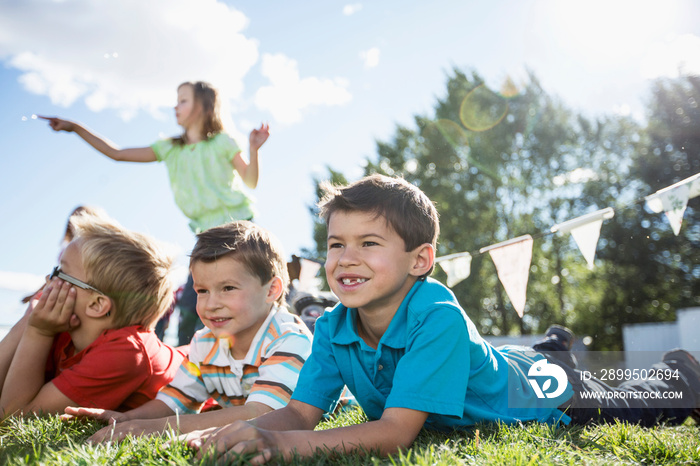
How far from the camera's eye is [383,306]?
2455 millimetres

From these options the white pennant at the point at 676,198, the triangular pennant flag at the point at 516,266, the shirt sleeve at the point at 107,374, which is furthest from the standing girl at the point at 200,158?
the white pennant at the point at 676,198

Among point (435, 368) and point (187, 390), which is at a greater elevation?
point (435, 368)

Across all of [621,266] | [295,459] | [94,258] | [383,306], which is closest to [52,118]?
[94,258]

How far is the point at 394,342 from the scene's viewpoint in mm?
2355

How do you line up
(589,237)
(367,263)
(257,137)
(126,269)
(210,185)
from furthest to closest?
(589,237) → (210,185) → (257,137) → (126,269) → (367,263)

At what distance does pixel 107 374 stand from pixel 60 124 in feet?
9.67

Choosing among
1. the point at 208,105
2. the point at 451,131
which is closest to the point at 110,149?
the point at 208,105

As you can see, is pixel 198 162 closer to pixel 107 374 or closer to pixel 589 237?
pixel 107 374

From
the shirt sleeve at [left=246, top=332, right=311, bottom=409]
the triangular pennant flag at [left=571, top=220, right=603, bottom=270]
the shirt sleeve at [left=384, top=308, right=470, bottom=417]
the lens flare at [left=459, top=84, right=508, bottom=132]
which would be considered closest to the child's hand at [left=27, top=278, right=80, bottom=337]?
the shirt sleeve at [left=246, top=332, right=311, bottom=409]

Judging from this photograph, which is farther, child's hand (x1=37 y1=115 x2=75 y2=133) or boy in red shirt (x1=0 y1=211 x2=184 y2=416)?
child's hand (x1=37 y1=115 x2=75 y2=133)

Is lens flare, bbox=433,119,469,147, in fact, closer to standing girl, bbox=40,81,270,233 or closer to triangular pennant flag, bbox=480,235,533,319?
triangular pennant flag, bbox=480,235,533,319

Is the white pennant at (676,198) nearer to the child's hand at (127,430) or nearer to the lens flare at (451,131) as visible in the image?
the child's hand at (127,430)

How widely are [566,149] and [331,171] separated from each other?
1143 centimetres

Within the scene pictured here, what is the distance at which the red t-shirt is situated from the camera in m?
2.91
